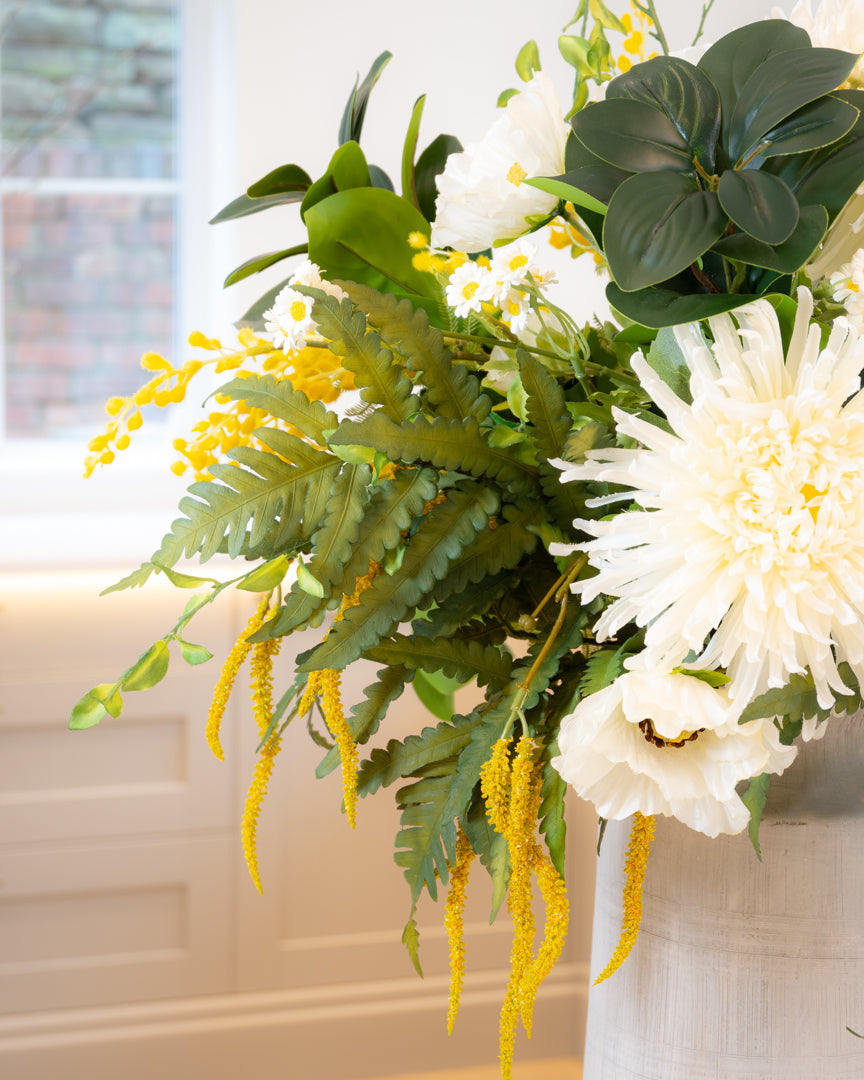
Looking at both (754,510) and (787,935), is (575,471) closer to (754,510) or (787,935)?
(754,510)

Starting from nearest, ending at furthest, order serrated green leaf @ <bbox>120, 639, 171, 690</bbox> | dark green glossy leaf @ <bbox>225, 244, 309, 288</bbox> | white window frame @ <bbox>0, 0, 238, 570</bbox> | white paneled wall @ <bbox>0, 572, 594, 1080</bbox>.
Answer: serrated green leaf @ <bbox>120, 639, 171, 690</bbox> → dark green glossy leaf @ <bbox>225, 244, 309, 288</bbox> → white paneled wall @ <bbox>0, 572, 594, 1080</bbox> → white window frame @ <bbox>0, 0, 238, 570</bbox>

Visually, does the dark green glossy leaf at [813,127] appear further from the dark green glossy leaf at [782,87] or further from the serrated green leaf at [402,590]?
the serrated green leaf at [402,590]

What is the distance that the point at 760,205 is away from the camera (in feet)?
1.24

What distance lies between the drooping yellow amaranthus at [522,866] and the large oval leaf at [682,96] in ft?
0.79

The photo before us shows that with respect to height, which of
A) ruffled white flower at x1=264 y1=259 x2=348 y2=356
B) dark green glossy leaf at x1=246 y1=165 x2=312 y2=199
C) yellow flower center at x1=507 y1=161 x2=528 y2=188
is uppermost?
dark green glossy leaf at x1=246 y1=165 x2=312 y2=199

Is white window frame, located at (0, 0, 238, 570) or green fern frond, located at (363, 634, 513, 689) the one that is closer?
green fern frond, located at (363, 634, 513, 689)

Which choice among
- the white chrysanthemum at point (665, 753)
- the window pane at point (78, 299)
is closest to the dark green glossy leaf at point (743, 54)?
the white chrysanthemum at point (665, 753)

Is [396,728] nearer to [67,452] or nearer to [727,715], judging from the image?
[67,452]

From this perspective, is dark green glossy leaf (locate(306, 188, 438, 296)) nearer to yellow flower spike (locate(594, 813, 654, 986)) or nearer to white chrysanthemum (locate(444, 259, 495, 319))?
white chrysanthemum (locate(444, 259, 495, 319))

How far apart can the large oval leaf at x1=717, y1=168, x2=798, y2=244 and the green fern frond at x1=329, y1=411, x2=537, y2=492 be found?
0.45 feet

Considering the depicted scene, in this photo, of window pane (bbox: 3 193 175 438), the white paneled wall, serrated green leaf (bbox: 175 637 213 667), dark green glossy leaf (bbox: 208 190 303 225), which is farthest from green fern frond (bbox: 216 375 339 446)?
window pane (bbox: 3 193 175 438)

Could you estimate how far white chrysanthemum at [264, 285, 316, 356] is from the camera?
1.61 feet

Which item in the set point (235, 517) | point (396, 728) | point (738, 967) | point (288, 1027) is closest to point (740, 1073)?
point (738, 967)

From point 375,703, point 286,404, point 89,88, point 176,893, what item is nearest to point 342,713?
point 375,703
